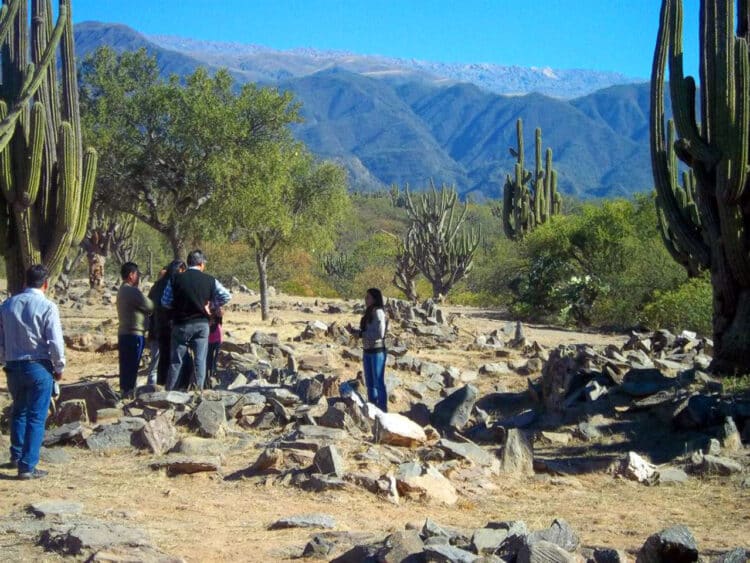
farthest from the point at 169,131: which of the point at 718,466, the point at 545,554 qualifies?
the point at 545,554

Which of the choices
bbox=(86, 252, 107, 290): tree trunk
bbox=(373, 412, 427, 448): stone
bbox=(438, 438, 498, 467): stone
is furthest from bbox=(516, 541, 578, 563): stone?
bbox=(86, 252, 107, 290): tree trunk

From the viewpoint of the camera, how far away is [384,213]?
79.9 m

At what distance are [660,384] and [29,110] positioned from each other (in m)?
8.98

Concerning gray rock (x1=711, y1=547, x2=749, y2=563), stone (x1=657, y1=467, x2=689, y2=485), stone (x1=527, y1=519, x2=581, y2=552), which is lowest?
stone (x1=657, y1=467, x2=689, y2=485)

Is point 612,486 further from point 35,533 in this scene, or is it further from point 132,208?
point 132,208

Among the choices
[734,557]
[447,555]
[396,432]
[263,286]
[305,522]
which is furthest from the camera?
[263,286]

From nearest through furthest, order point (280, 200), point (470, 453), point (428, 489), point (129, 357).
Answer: point (428, 489), point (470, 453), point (129, 357), point (280, 200)

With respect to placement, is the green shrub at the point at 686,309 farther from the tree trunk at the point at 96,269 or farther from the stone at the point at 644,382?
the tree trunk at the point at 96,269

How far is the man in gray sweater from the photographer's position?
10172 millimetres

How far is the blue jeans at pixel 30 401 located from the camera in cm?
701

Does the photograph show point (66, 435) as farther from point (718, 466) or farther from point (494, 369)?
point (494, 369)

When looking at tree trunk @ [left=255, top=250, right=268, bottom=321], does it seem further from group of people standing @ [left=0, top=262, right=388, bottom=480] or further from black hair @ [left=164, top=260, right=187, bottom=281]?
black hair @ [left=164, top=260, right=187, bottom=281]

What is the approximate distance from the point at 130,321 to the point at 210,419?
2142 mm

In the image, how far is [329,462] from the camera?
277 inches
